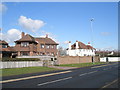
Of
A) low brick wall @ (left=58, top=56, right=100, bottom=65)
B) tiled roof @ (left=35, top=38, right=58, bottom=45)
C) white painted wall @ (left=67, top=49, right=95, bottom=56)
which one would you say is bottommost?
low brick wall @ (left=58, top=56, right=100, bottom=65)

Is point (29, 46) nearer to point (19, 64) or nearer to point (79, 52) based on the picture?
point (19, 64)

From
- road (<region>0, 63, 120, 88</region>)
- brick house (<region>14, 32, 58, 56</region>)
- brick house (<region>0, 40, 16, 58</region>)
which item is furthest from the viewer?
brick house (<region>14, 32, 58, 56</region>)

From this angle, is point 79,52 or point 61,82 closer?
point 61,82

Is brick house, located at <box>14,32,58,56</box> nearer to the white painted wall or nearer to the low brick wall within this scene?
the low brick wall

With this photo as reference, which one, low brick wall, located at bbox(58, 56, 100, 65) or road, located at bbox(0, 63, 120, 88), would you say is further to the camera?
low brick wall, located at bbox(58, 56, 100, 65)

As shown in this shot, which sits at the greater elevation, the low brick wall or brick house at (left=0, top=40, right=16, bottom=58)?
brick house at (left=0, top=40, right=16, bottom=58)

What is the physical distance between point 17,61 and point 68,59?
58.9ft

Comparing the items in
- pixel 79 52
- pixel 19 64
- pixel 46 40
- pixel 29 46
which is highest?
pixel 46 40

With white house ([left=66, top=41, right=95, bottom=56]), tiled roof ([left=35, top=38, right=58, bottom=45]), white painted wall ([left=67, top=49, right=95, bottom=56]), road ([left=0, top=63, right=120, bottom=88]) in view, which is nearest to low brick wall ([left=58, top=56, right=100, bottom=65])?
tiled roof ([left=35, top=38, right=58, bottom=45])

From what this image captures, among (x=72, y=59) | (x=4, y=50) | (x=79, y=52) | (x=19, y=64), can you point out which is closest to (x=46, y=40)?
(x=72, y=59)

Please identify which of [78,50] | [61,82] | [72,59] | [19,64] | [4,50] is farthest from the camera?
[78,50]

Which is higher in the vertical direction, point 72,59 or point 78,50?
point 78,50

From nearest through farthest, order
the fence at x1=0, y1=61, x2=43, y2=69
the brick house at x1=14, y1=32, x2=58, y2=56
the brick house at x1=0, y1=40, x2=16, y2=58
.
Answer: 1. the fence at x1=0, y1=61, x2=43, y2=69
2. the brick house at x1=0, y1=40, x2=16, y2=58
3. the brick house at x1=14, y1=32, x2=58, y2=56

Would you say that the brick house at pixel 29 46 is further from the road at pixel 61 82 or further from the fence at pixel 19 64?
the road at pixel 61 82
